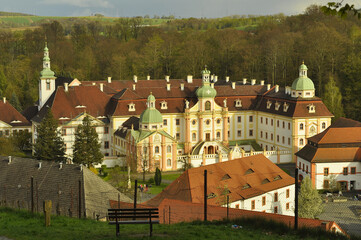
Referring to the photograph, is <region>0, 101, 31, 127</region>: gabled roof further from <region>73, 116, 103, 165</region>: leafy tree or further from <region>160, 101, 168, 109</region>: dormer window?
<region>73, 116, 103, 165</region>: leafy tree

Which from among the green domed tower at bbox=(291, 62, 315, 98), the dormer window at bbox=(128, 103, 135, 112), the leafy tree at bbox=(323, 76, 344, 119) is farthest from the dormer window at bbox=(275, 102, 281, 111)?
the dormer window at bbox=(128, 103, 135, 112)

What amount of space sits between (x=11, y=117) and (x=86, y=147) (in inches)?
649

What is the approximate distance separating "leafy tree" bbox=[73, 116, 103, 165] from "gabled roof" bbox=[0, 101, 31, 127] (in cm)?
1484

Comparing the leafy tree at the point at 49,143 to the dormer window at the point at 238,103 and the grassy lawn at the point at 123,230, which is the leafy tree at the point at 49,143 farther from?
the grassy lawn at the point at 123,230

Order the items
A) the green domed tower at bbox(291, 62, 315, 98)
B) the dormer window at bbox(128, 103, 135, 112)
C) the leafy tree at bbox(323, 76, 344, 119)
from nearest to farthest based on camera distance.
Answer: the green domed tower at bbox(291, 62, 315, 98), the dormer window at bbox(128, 103, 135, 112), the leafy tree at bbox(323, 76, 344, 119)

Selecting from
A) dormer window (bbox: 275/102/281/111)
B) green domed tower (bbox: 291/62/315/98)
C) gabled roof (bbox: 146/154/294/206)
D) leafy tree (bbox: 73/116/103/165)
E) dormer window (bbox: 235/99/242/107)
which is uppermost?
green domed tower (bbox: 291/62/315/98)

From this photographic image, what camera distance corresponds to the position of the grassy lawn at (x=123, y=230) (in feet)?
67.9

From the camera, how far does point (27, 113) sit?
72750 millimetres

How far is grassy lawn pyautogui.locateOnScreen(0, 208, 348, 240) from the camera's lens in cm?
2069

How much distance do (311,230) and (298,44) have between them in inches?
2765

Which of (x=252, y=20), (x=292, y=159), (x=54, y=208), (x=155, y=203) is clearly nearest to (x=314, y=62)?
(x=292, y=159)

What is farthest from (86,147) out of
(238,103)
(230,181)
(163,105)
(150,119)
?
(238,103)

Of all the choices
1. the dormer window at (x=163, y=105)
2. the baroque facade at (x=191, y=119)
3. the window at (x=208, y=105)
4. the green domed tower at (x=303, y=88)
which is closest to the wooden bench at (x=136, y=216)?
the baroque facade at (x=191, y=119)

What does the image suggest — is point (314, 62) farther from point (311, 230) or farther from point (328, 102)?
point (311, 230)
